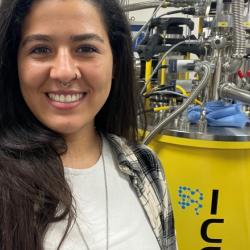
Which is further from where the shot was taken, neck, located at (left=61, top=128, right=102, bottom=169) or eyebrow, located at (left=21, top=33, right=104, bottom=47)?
neck, located at (left=61, top=128, right=102, bottom=169)

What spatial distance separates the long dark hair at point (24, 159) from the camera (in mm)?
693

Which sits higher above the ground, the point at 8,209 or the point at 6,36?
the point at 6,36

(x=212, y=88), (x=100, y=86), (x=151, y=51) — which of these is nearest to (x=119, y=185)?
(x=100, y=86)

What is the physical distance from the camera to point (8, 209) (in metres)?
0.70

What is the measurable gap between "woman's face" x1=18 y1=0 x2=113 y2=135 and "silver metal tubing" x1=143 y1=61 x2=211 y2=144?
0.44 meters

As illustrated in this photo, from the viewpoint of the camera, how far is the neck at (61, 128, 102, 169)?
886 millimetres

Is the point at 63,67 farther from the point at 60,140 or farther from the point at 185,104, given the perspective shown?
the point at 185,104

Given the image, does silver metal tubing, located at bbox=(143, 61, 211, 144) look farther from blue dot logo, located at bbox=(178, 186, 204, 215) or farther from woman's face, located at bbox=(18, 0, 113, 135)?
woman's face, located at bbox=(18, 0, 113, 135)

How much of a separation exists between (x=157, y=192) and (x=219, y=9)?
0.71 meters

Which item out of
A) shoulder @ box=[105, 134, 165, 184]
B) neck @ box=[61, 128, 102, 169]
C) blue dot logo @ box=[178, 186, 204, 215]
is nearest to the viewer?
neck @ box=[61, 128, 102, 169]

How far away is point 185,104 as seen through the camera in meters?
1.22

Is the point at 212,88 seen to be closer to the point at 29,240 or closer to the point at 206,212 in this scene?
the point at 206,212

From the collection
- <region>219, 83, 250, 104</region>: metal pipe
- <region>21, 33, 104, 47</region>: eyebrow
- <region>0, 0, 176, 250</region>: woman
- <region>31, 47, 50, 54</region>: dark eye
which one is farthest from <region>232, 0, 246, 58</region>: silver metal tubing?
<region>31, 47, 50, 54</region>: dark eye

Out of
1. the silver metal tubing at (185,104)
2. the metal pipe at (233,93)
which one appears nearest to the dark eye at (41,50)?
the silver metal tubing at (185,104)
